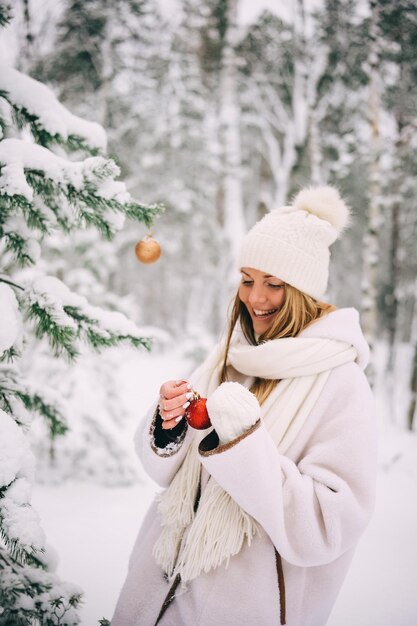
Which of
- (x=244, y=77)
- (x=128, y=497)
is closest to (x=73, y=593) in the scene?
(x=128, y=497)

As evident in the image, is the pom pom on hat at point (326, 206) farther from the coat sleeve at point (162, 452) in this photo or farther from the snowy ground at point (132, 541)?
the snowy ground at point (132, 541)

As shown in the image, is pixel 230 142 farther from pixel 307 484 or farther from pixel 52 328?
pixel 307 484

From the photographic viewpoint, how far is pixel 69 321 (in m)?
1.54

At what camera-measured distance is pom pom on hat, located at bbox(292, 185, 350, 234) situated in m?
1.72

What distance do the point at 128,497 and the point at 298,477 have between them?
4.39m

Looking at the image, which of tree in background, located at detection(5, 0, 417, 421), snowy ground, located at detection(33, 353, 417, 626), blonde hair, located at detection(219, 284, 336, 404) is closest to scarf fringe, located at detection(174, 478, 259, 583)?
blonde hair, located at detection(219, 284, 336, 404)

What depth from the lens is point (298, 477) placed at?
128cm

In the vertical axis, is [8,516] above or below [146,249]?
below

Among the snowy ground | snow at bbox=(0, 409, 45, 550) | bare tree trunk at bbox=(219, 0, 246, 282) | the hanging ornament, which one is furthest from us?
bare tree trunk at bbox=(219, 0, 246, 282)

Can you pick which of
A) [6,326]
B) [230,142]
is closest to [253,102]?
[230,142]

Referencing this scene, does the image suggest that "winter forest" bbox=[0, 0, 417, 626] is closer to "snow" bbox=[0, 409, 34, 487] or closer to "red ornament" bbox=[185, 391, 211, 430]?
"snow" bbox=[0, 409, 34, 487]

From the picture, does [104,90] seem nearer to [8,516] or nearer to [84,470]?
[84,470]

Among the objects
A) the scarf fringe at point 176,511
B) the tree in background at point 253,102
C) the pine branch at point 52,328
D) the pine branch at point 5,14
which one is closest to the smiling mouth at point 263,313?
the scarf fringe at point 176,511

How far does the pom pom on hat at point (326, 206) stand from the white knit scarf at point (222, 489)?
59cm
